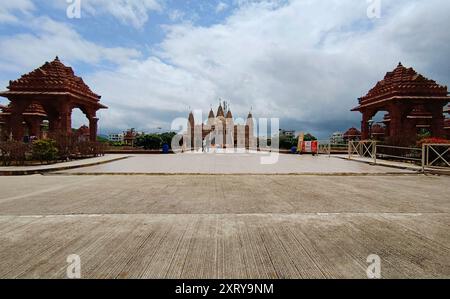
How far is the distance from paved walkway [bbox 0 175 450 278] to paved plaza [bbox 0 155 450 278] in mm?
14

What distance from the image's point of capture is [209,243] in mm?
2994

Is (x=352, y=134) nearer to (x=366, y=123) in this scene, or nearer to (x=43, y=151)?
(x=366, y=123)

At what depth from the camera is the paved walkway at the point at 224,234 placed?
2387 millimetres

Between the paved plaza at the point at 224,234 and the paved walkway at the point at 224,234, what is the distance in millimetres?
14

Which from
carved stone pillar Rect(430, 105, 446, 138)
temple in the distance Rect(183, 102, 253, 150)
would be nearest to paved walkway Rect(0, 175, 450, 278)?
carved stone pillar Rect(430, 105, 446, 138)

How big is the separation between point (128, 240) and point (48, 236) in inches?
44.3

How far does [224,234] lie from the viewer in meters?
3.31

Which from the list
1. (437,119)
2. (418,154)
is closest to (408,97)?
(437,119)

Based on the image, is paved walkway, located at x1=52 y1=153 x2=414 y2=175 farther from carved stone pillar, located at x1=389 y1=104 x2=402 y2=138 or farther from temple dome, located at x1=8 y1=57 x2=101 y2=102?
temple dome, located at x1=8 y1=57 x2=101 y2=102

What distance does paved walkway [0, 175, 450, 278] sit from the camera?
2387mm

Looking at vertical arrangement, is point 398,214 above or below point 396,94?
below

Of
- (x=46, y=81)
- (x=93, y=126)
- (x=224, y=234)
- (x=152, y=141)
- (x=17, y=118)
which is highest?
(x=46, y=81)
